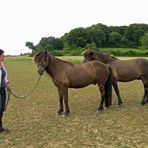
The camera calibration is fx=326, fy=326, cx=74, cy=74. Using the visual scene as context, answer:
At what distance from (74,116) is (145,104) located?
9.48ft

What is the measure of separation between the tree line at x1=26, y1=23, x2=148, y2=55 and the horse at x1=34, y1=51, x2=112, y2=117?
79.1 m

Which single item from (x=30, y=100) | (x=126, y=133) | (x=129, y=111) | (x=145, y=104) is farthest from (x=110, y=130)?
(x=30, y=100)

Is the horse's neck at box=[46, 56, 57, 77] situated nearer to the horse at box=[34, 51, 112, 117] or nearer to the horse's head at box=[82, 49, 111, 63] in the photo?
the horse at box=[34, 51, 112, 117]

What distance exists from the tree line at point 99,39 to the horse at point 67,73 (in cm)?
7914

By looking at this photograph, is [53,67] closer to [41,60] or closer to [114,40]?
[41,60]

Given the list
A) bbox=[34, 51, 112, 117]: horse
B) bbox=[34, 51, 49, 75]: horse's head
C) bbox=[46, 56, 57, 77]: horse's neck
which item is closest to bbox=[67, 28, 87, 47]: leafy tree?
bbox=[34, 51, 112, 117]: horse

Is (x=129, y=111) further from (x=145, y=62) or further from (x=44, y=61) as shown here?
(x=44, y=61)

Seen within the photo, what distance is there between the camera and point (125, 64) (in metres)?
10.6

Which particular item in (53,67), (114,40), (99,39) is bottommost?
(53,67)

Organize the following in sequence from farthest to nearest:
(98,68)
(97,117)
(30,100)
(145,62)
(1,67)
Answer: (30,100)
(145,62)
(98,68)
(97,117)
(1,67)

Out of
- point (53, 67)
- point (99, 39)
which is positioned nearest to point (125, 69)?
point (53, 67)

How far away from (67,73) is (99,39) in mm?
92254

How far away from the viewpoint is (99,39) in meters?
100

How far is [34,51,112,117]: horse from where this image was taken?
28.8 feet
